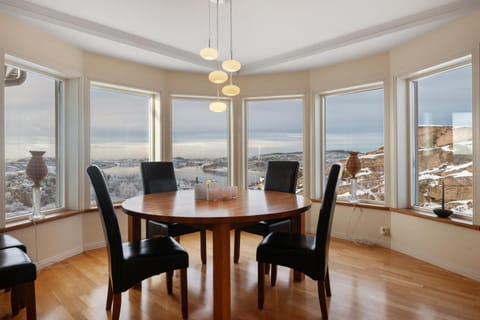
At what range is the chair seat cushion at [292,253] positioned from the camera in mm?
1930

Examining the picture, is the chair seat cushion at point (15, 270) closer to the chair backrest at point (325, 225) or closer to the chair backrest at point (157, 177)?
the chair backrest at point (157, 177)

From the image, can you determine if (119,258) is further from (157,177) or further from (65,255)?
(65,255)

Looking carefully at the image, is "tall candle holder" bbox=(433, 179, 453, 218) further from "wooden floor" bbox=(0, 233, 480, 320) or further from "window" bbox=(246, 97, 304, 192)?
"window" bbox=(246, 97, 304, 192)

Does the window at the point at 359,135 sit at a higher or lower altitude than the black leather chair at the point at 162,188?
higher

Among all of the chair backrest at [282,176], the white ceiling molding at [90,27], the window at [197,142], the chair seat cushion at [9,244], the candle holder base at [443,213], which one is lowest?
the chair seat cushion at [9,244]

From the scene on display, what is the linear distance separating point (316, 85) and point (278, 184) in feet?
5.81

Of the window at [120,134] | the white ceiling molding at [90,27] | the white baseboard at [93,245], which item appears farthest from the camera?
the window at [120,134]

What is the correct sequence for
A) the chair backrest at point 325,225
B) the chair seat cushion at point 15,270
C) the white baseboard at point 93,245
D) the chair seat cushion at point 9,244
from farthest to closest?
the white baseboard at point 93,245 → the chair seat cushion at point 9,244 → the chair backrest at point 325,225 → the chair seat cushion at point 15,270

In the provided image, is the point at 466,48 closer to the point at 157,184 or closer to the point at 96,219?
the point at 157,184

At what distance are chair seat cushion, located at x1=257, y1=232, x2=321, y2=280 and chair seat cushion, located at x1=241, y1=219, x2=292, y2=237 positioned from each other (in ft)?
1.29

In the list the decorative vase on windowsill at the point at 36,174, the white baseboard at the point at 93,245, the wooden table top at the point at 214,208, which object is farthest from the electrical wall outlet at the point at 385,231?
the decorative vase on windowsill at the point at 36,174

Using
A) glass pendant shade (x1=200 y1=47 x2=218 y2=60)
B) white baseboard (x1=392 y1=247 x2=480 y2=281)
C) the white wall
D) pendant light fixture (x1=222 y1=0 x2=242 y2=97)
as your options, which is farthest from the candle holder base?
glass pendant shade (x1=200 y1=47 x2=218 y2=60)

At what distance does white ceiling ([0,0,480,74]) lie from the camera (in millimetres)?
2520

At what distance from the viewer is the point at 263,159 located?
457 centimetres
